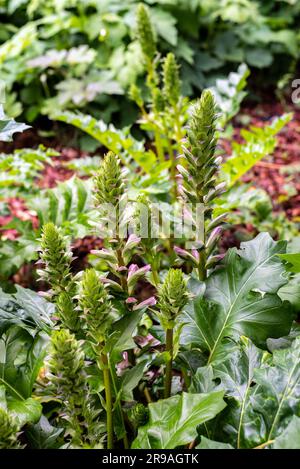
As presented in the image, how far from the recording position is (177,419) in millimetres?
1136

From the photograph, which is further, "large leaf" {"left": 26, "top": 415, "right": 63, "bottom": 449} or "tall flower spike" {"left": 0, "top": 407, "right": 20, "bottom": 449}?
"large leaf" {"left": 26, "top": 415, "right": 63, "bottom": 449}

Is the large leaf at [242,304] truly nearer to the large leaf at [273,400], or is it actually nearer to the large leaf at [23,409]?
the large leaf at [273,400]

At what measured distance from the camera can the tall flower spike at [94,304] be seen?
1.05 meters

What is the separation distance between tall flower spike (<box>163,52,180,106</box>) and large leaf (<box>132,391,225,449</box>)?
1.43 meters

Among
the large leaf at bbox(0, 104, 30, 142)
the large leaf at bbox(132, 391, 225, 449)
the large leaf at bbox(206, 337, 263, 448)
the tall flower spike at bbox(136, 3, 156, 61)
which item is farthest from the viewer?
the tall flower spike at bbox(136, 3, 156, 61)

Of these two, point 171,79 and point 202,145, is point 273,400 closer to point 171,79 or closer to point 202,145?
point 202,145

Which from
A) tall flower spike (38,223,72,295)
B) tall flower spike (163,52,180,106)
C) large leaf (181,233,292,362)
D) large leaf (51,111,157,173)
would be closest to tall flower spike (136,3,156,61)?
tall flower spike (163,52,180,106)

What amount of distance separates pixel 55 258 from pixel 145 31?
1.52m

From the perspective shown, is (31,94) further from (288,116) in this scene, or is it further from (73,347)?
(73,347)

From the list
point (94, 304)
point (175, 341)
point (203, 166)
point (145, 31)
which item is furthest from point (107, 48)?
point (94, 304)

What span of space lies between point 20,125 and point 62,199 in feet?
2.46

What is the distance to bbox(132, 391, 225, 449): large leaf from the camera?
1077 mm

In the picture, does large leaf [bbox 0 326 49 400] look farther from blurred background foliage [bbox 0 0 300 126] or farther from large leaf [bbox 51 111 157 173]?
blurred background foliage [bbox 0 0 300 126]
